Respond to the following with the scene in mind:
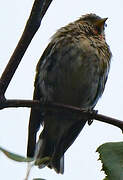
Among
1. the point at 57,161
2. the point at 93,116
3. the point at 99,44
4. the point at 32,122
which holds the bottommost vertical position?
the point at 57,161

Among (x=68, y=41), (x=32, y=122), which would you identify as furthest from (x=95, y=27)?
(x=32, y=122)

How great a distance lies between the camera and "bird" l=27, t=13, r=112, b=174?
445 cm

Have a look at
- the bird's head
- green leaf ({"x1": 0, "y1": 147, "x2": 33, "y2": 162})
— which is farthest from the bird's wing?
green leaf ({"x1": 0, "y1": 147, "x2": 33, "y2": 162})

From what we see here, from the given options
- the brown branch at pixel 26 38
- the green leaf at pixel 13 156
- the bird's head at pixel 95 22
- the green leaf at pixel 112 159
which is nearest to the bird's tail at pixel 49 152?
the bird's head at pixel 95 22

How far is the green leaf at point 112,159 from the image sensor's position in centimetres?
197

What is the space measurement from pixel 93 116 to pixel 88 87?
6.85 feet

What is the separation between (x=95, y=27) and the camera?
525 centimetres

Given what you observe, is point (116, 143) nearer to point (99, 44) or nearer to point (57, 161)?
point (57, 161)

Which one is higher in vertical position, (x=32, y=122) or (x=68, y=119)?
(x=32, y=122)

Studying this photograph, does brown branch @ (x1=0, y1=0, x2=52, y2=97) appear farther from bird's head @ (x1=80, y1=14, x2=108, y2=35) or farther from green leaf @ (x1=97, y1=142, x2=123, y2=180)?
bird's head @ (x1=80, y1=14, x2=108, y2=35)

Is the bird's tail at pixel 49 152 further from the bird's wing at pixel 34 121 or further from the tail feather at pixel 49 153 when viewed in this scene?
the bird's wing at pixel 34 121

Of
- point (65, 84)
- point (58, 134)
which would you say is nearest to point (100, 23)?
point (65, 84)

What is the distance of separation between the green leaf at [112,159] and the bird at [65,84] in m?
2.09

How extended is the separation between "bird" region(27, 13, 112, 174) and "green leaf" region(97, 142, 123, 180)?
209 centimetres
